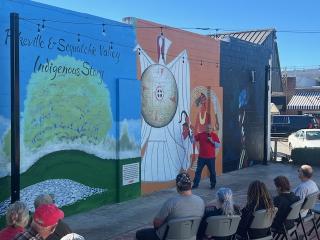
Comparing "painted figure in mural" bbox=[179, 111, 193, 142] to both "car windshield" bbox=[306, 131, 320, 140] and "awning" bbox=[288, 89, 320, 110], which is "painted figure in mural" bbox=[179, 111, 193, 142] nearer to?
"car windshield" bbox=[306, 131, 320, 140]

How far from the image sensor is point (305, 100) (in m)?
42.2

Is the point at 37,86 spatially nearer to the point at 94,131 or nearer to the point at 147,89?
the point at 94,131

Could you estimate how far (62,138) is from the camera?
8234mm

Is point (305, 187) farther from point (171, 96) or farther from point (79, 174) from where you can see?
point (171, 96)

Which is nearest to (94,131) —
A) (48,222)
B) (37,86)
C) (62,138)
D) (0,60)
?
(62,138)

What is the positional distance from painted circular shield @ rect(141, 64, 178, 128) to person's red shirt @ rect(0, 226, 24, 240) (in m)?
6.30

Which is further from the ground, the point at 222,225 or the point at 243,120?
the point at 243,120

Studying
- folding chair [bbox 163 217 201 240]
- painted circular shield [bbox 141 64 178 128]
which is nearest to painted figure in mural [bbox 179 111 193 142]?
painted circular shield [bbox 141 64 178 128]

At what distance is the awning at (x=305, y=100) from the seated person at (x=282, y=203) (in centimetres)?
3667

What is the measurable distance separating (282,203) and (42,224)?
3.39 metres

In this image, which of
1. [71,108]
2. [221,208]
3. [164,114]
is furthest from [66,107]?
[221,208]

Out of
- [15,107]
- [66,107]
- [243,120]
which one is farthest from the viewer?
[243,120]

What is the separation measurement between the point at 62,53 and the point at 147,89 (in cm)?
259

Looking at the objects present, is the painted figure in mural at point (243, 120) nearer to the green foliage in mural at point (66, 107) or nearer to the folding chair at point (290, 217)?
the green foliage in mural at point (66, 107)
